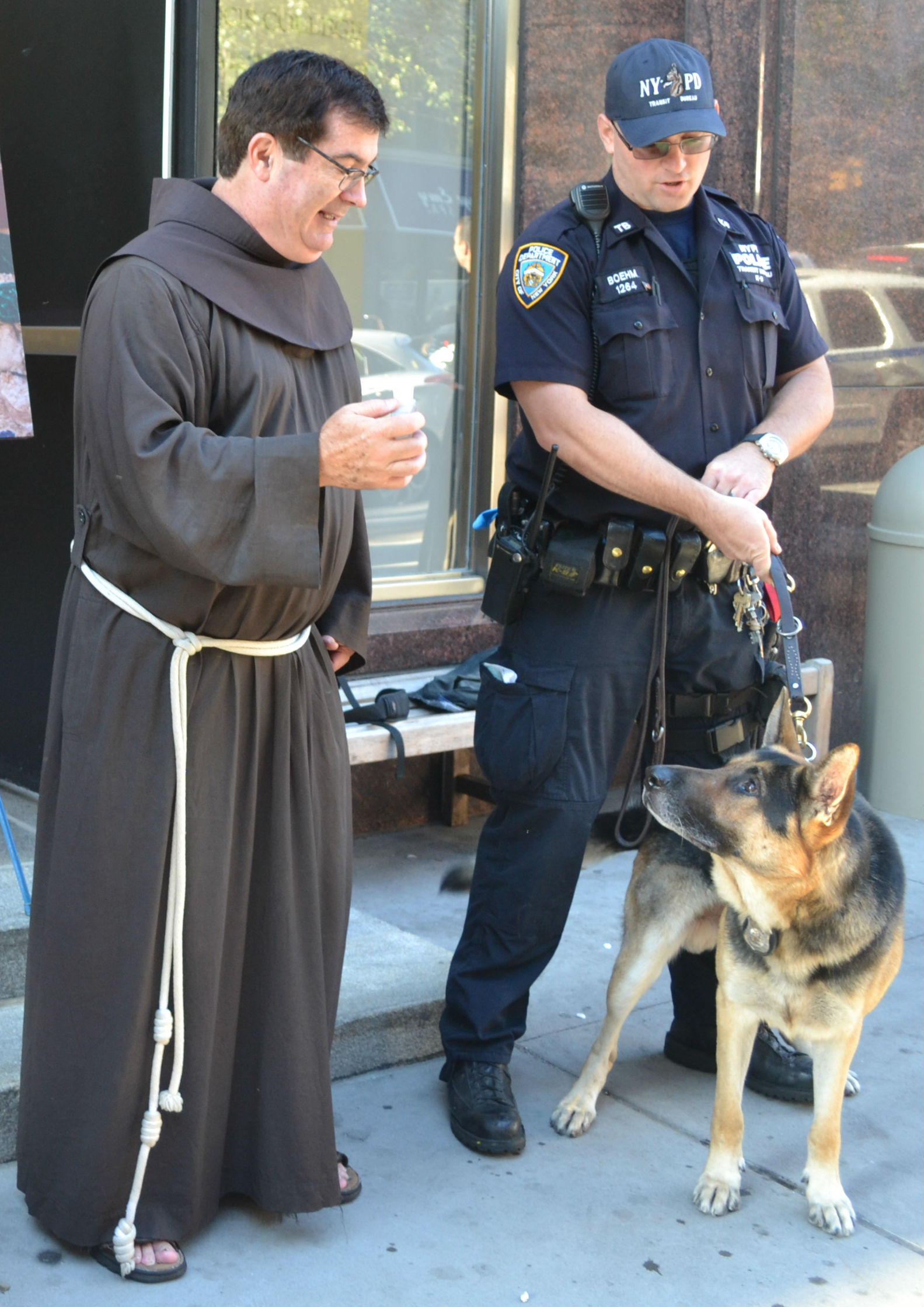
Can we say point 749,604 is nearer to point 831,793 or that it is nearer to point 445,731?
point 831,793

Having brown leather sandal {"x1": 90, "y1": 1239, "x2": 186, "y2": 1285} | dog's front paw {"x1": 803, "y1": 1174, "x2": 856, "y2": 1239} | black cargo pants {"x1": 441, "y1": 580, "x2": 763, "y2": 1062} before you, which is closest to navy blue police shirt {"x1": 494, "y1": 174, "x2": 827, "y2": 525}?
black cargo pants {"x1": 441, "y1": 580, "x2": 763, "y2": 1062}

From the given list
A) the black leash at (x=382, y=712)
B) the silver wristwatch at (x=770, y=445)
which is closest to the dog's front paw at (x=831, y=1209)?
the silver wristwatch at (x=770, y=445)

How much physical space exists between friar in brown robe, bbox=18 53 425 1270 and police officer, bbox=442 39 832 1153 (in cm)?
56

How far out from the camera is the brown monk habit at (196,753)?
2279 mm

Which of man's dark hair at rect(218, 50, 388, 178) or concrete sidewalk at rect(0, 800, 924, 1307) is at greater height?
man's dark hair at rect(218, 50, 388, 178)

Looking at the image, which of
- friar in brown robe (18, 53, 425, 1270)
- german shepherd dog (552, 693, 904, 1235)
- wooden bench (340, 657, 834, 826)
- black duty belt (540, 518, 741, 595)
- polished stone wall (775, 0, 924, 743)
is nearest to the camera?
friar in brown robe (18, 53, 425, 1270)

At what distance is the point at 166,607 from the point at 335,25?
127 inches

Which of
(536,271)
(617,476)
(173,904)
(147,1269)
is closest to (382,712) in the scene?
(617,476)

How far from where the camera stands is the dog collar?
9.46 ft

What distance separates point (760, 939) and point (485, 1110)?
0.77m

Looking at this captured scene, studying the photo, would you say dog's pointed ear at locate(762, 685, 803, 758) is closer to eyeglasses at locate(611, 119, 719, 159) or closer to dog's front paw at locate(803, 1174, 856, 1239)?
dog's front paw at locate(803, 1174, 856, 1239)

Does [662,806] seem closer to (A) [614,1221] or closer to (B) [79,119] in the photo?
(A) [614,1221]

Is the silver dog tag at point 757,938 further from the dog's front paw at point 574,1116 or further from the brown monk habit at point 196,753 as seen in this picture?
the brown monk habit at point 196,753

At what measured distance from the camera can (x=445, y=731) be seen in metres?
4.59
